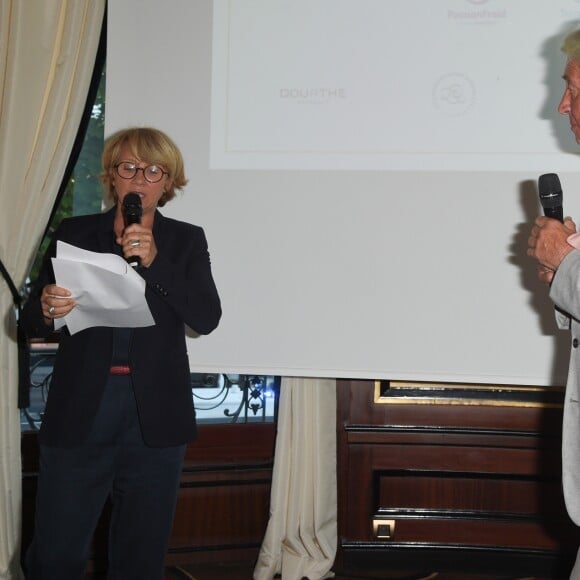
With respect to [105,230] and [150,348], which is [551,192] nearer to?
[150,348]

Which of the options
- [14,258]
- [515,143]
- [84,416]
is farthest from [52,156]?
[515,143]

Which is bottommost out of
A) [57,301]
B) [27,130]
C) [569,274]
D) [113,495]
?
[113,495]

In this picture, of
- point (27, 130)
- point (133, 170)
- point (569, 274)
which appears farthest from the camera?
point (27, 130)

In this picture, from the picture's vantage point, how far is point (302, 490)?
3.17 meters

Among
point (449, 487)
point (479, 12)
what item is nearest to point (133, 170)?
point (479, 12)

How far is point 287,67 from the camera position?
2811 millimetres

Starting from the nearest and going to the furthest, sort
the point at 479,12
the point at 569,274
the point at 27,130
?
the point at 569,274 → the point at 479,12 → the point at 27,130

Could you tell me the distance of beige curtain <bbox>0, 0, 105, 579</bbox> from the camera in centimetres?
289

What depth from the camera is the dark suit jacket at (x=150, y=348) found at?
2014mm

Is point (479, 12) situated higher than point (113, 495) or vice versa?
point (479, 12)

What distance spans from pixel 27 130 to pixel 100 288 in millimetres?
1233

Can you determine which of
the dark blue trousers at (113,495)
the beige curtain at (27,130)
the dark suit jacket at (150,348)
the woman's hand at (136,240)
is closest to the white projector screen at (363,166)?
the beige curtain at (27,130)

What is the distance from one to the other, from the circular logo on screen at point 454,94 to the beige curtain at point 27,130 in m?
1.28

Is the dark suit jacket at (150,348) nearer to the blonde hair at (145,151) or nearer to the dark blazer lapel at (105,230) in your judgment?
the dark blazer lapel at (105,230)
